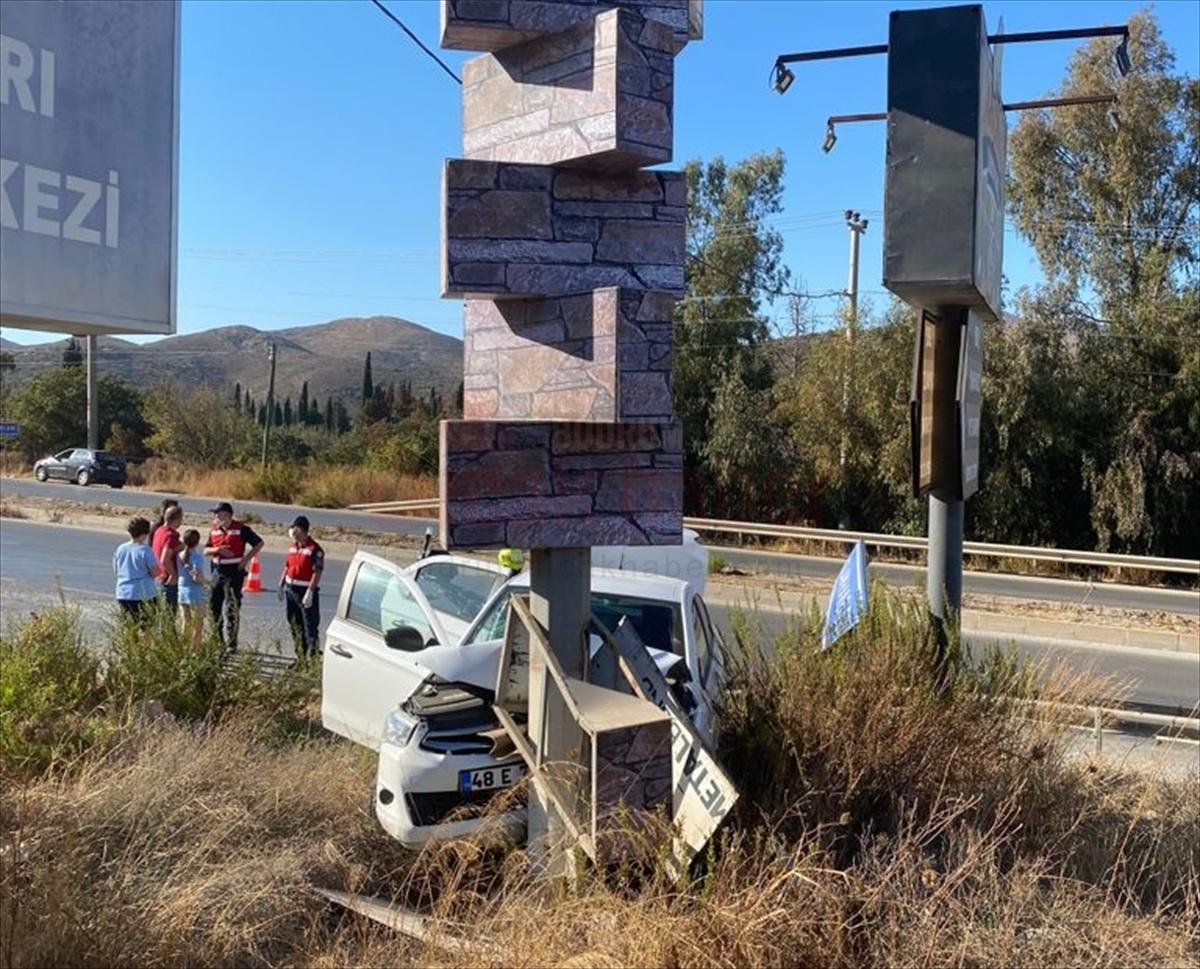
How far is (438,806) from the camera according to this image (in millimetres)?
4297

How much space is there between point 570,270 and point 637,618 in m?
2.51

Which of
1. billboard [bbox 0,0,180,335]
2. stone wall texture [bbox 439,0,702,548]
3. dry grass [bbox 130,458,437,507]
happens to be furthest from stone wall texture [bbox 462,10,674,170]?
dry grass [bbox 130,458,437,507]

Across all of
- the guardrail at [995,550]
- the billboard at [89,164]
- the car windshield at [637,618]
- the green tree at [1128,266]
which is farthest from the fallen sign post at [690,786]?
the green tree at [1128,266]

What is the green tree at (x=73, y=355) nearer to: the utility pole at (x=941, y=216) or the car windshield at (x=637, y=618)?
the car windshield at (x=637, y=618)

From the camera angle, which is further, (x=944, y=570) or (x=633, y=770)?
(x=944, y=570)

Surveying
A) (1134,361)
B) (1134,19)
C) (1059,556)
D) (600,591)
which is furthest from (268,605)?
(1134,19)

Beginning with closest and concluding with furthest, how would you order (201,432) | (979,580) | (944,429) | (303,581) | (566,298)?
(566,298)
(944,429)
(303,581)
(979,580)
(201,432)

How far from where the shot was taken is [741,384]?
3058 centimetres

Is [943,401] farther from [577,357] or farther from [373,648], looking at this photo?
[373,648]

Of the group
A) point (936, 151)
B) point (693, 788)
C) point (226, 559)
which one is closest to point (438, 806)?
point (693, 788)

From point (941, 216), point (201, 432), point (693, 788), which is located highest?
point (941, 216)

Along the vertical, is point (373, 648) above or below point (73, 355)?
below

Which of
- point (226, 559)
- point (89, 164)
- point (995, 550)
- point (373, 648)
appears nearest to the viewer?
point (89, 164)

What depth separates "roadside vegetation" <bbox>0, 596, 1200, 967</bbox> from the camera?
10.1 feet
